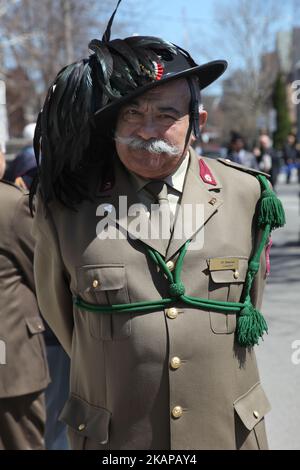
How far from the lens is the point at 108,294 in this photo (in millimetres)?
2211

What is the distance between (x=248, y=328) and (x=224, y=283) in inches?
6.0

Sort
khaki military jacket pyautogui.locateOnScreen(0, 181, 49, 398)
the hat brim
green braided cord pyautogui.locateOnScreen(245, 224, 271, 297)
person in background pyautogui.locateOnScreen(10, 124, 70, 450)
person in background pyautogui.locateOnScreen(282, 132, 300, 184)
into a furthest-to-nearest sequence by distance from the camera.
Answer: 1. person in background pyautogui.locateOnScreen(282, 132, 300, 184)
2. person in background pyautogui.locateOnScreen(10, 124, 70, 450)
3. khaki military jacket pyautogui.locateOnScreen(0, 181, 49, 398)
4. green braided cord pyautogui.locateOnScreen(245, 224, 271, 297)
5. the hat brim

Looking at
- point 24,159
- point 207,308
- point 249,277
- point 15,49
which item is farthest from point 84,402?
point 15,49

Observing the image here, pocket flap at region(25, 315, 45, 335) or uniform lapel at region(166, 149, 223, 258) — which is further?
pocket flap at region(25, 315, 45, 335)

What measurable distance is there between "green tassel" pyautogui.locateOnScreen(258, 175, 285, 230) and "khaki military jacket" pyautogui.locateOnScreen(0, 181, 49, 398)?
1.36 m

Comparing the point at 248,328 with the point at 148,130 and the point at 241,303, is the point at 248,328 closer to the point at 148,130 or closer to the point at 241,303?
the point at 241,303

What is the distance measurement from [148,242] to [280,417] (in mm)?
2631

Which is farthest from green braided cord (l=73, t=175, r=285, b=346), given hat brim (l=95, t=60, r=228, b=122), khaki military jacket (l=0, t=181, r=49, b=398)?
khaki military jacket (l=0, t=181, r=49, b=398)

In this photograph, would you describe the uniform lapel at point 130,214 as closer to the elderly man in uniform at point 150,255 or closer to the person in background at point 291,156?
the elderly man in uniform at point 150,255

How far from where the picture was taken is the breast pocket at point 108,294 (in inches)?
86.4

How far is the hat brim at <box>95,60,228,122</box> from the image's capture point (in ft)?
7.02

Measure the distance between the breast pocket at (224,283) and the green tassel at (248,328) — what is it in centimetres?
2

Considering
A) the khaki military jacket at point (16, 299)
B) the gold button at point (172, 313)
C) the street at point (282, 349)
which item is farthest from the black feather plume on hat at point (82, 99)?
the street at point (282, 349)

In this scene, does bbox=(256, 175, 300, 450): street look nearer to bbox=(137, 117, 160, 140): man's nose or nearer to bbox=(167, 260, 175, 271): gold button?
bbox=(167, 260, 175, 271): gold button
